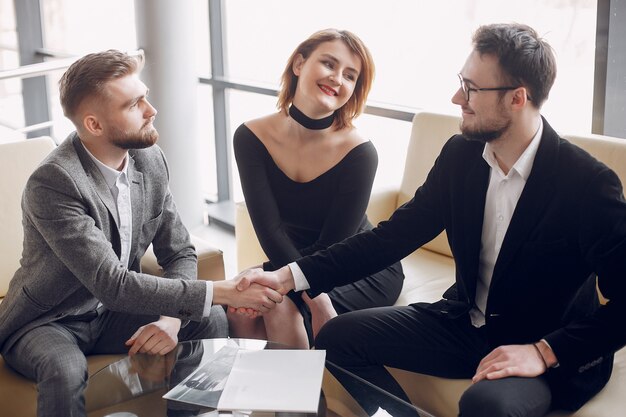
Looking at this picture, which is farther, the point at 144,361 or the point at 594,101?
the point at 594,101

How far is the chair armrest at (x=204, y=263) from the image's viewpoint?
275cm

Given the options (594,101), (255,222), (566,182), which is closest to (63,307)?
(255,222)

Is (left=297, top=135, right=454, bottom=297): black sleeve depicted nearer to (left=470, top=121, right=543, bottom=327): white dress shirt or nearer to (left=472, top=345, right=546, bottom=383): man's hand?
(left=470, top=121, right=543, bottom=327): white dress shirt

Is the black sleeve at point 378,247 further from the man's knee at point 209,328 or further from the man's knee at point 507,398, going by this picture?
the man's knee at point 507,398

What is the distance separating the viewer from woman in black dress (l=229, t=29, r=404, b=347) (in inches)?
110

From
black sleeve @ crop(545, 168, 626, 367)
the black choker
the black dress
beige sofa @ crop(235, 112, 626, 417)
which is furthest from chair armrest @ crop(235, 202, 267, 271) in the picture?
black sleeve @ crop(545, 168, 626, 367)

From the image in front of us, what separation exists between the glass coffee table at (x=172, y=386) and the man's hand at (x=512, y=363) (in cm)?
24

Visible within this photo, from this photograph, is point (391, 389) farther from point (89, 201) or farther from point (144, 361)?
point (89, 201)

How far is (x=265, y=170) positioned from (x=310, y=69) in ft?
1.30

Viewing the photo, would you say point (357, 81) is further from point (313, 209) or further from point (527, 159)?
point (527, 159)

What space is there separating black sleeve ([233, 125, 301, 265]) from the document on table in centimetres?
66

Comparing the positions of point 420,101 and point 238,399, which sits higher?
point 420,101

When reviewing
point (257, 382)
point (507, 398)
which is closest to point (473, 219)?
point (507, 398)

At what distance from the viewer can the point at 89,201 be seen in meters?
2.35
